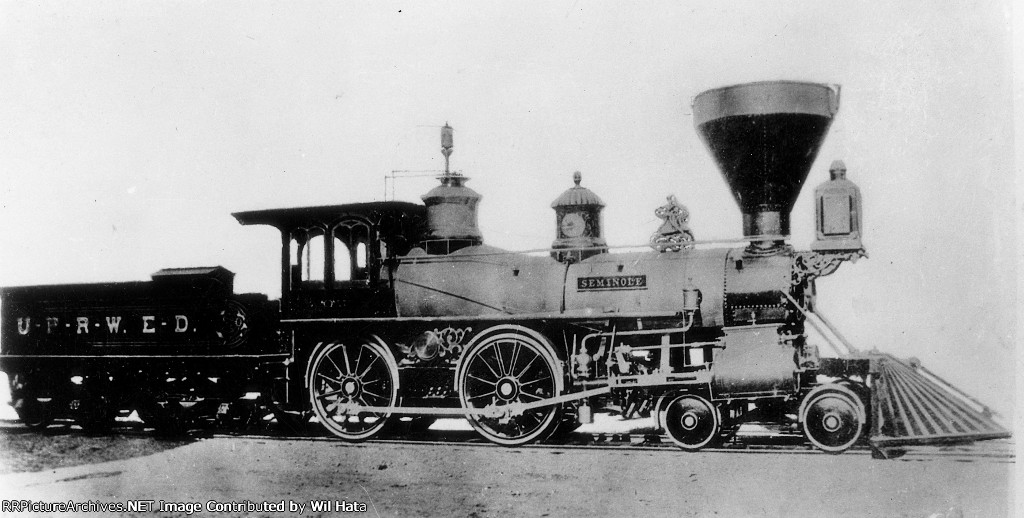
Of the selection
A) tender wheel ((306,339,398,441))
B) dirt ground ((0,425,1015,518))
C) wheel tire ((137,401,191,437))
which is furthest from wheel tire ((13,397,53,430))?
tender wheel ((306,339,398,441))

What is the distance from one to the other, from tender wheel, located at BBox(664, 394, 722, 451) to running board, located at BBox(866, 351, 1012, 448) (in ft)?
3.87

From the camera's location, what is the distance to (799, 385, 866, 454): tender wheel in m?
7.07

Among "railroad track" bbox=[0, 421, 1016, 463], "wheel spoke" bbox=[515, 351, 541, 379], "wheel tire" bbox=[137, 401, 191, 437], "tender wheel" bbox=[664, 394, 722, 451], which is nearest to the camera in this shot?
"railroad track" bbox=[0, 421, 1016, 463]

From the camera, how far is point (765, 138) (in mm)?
7289

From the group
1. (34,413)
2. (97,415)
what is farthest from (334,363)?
(34,413)

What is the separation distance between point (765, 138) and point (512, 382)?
2.90m

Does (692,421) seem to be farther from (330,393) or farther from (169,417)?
(169,417)

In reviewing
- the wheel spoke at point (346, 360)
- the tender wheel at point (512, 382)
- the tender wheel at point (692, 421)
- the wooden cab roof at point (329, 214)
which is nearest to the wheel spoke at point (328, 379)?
the wheel spoke at point (346, 360)

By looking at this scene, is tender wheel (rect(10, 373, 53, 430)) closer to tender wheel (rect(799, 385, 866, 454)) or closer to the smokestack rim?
the smokestack rim

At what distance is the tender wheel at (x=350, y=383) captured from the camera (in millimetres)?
8711

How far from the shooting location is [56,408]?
9.88 meters

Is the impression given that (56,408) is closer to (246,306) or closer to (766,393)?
(246,306)

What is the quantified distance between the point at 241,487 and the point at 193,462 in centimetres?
87

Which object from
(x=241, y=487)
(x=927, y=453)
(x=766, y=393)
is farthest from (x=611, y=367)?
(x=241, y=487)
